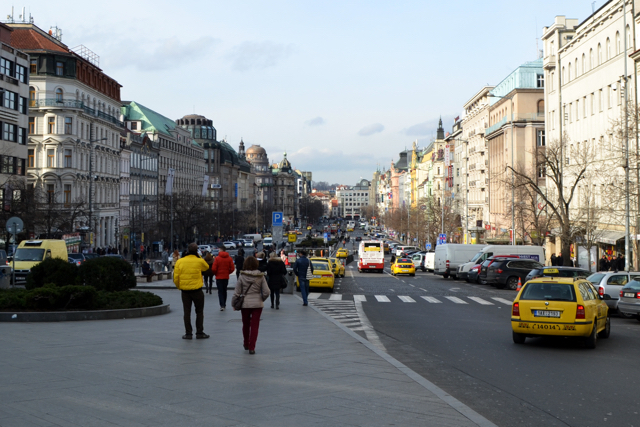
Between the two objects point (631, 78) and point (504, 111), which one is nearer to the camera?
point (631, 78)

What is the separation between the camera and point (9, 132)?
5591 cm

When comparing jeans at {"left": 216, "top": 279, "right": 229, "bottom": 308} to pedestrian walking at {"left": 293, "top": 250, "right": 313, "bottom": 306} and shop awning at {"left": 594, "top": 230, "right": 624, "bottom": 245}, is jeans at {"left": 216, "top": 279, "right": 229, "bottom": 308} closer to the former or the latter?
pedestrian walking at {"left": 293, "top": 250, "right": 313, "bottom": 306}

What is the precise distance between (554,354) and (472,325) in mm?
5463

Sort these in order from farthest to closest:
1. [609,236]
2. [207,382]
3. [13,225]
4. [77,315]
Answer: [609,236]
[13,225]
[77,315]
[207,382]

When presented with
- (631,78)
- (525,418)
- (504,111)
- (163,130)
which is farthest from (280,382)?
(163,130)

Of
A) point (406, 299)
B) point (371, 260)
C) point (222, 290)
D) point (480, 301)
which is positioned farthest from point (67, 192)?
point (222, 290)

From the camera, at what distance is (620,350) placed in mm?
15234

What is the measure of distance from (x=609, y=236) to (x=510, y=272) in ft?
34.9

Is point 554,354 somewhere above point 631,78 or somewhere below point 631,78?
below

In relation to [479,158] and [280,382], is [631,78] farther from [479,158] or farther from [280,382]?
[479,158]

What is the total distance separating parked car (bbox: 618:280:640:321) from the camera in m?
21.4

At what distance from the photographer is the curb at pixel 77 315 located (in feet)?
55.5

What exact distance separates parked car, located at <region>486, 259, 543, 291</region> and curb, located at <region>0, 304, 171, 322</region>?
24.0 m

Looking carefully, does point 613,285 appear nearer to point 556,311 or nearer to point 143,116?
point 556,311
